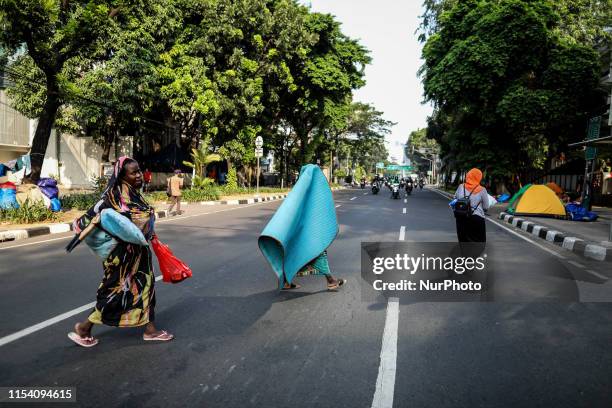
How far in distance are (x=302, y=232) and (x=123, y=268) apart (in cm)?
227

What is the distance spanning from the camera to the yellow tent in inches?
643

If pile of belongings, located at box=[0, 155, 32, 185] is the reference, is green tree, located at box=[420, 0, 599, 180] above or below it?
above

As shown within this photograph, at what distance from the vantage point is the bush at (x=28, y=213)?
11552 mm

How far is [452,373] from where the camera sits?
337cm

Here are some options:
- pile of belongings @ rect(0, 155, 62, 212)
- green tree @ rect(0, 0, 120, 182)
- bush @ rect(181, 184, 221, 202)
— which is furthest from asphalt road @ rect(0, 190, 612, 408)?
bush @ rect(181, 184, 221, 202)

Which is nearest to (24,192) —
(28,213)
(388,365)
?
(28,213)

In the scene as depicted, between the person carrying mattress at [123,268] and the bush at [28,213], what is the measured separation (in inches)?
363

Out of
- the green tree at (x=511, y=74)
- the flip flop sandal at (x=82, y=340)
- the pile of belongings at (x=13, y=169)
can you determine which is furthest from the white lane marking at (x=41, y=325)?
the green tree at (x=511, y=74)

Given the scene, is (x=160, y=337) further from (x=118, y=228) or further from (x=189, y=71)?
(x=189, y=71)

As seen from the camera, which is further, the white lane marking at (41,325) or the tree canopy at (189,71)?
the tree canopy at (189,71)

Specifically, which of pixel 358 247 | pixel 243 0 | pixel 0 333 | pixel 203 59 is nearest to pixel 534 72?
pixel 243 0

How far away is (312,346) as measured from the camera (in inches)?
153

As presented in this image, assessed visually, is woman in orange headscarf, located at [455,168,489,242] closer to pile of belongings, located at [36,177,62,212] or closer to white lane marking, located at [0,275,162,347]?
white lane marking, located at [0,275,162,347]

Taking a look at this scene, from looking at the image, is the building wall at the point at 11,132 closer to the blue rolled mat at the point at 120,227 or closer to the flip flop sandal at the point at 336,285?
the flip flop sandal at the point at 336,285
